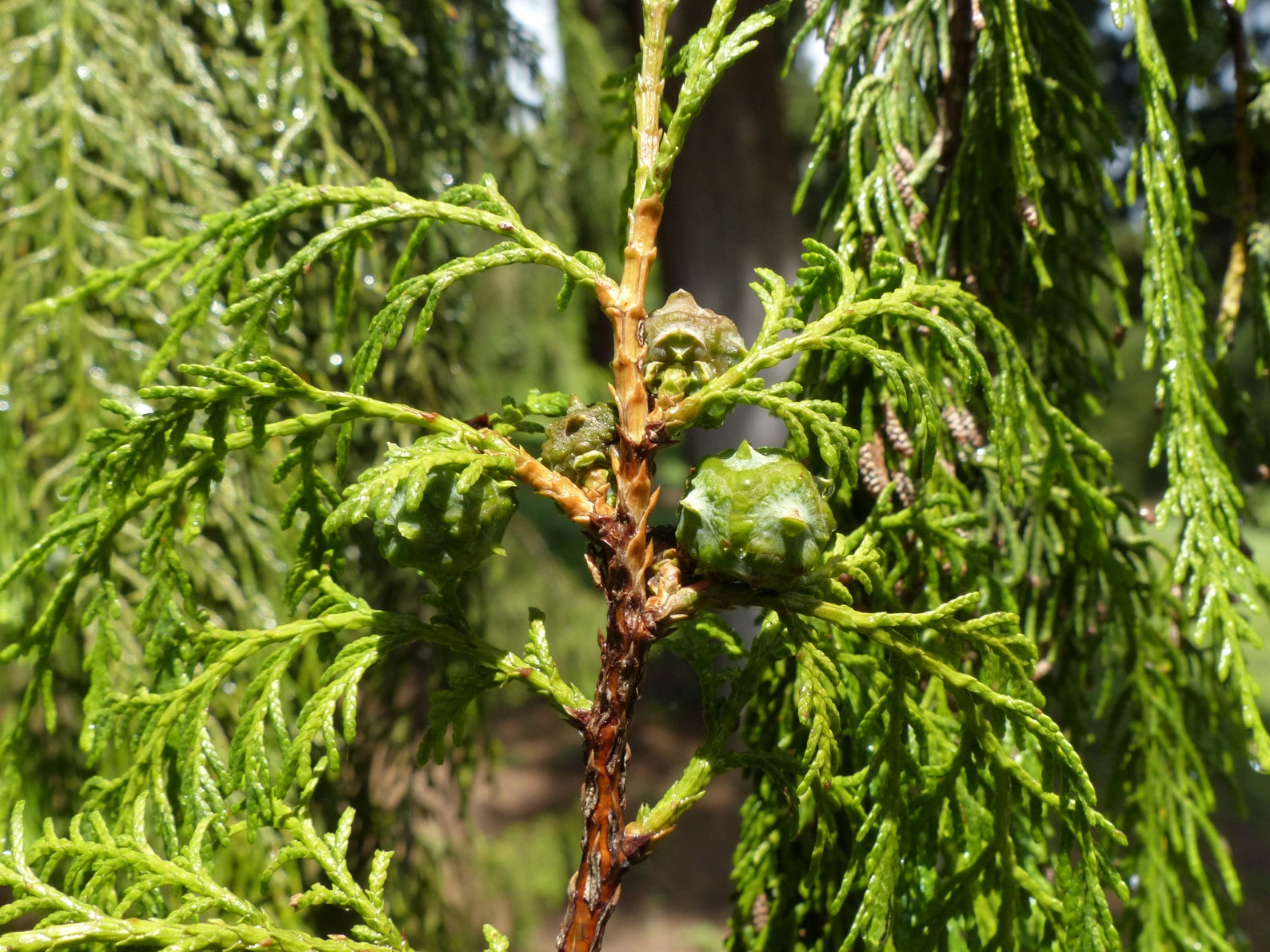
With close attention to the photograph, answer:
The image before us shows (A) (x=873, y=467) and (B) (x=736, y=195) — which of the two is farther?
(B) (x=736, y=195)

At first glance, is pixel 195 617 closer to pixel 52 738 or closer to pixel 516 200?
pixel 52 738

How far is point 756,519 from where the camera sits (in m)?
0.86

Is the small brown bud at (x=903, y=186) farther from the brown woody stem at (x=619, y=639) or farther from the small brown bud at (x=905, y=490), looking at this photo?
the brown woody stem at (x=619, y=639)

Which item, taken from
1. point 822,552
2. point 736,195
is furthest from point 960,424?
point 736,195

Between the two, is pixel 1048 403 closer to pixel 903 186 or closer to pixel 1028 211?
pixel 1028 211

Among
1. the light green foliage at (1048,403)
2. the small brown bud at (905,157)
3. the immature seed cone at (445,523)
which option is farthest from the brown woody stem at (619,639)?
the small brown bud at (905,157)

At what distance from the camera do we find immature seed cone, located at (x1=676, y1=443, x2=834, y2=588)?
0.86 m

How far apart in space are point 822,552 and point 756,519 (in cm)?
9

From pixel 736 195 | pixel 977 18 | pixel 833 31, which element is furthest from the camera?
pixel 736 195

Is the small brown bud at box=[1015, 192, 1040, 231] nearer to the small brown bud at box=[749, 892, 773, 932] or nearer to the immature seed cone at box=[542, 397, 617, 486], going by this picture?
the immature seed cone at box=[542, 397, 617, 486]

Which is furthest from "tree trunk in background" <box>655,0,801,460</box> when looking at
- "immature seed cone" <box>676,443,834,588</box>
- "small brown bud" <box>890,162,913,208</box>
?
"immature seed cone" <box>676,443,834,588</box>

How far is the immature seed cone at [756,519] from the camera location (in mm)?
863

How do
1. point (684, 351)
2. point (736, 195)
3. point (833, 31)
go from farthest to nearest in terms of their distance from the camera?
point (736, 195)
point (833, 31)
point (684, 351)

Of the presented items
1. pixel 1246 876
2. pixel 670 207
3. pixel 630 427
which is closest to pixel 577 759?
pixel 1246 876
